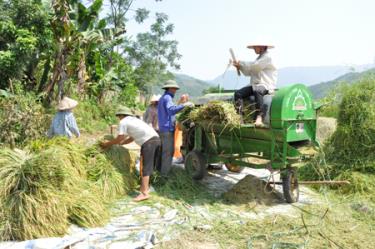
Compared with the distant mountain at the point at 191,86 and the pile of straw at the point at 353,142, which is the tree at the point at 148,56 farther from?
the pile of straw at the point at 353,142

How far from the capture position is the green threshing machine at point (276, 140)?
18.8 feet

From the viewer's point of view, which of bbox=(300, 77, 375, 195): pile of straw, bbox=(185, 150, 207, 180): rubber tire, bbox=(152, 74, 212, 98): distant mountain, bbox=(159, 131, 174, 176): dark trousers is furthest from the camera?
bbox=(152, 74, 212, 98): distant mountain

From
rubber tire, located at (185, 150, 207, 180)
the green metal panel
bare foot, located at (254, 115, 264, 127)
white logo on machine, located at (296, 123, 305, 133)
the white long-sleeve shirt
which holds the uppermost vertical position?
the white long-sleeve shirt

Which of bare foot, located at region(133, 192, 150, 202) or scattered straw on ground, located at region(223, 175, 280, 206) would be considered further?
scattered straw on ground, located at region(223, 175, 280, 206)

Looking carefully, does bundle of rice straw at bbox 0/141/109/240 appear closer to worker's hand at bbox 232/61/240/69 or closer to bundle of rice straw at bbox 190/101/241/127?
bundle of rice straw at bbox 190/101/241/127

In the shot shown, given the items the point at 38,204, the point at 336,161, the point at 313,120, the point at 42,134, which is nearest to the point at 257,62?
the point at 313,120

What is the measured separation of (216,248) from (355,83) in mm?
4814

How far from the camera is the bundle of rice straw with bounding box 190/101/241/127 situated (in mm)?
Result: 5925

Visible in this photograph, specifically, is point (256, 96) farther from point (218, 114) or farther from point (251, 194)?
point (251, 194)

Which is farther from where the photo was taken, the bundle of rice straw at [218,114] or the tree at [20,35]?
the tree at [20,35]

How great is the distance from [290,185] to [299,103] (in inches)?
50.6

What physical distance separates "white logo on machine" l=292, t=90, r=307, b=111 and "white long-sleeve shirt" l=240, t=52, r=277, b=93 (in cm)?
49

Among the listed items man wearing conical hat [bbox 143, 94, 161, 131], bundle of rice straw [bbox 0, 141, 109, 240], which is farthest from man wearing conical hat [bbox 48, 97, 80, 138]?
man wearing conical hat [bbox 143, 94, 161, 131]

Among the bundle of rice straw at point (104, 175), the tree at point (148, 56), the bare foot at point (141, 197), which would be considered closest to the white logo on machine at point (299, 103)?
the bare foot at point (141, 197)
